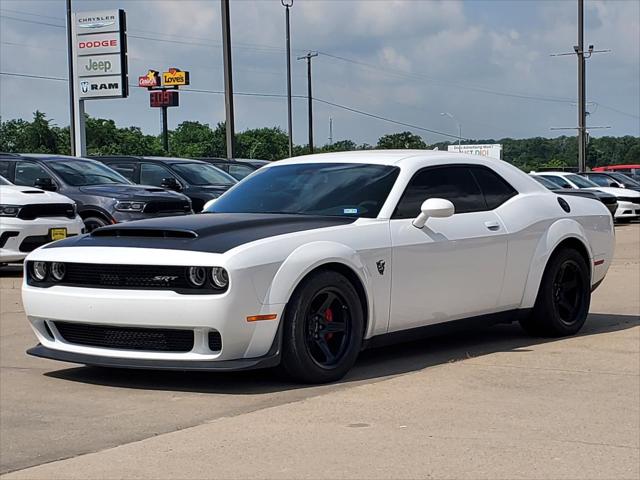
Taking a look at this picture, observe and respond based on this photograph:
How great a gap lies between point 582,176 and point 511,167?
944 inches

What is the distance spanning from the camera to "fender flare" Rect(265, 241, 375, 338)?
20.6 feet

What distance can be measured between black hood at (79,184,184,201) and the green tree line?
4326 centimetres

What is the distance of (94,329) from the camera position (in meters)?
6.60

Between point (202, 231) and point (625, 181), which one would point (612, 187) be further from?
point (202, 231)

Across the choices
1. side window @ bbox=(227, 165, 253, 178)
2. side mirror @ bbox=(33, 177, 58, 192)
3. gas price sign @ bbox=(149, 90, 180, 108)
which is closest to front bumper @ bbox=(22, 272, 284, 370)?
side mirror @ bbox=(33, 177, 58, 192)

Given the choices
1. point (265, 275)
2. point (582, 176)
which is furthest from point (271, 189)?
point (582, 176)

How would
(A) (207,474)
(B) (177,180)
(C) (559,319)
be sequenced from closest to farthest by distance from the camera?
(A) (207,474) → (C) (559,319) → (B) (177,180)

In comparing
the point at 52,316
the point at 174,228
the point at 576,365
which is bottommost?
the point at 576,365

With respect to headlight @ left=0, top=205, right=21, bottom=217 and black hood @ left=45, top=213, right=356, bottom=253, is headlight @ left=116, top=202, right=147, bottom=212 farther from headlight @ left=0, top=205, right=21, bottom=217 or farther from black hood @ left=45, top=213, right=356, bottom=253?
black hood @ left=45, top=213, right=356, bottom=253

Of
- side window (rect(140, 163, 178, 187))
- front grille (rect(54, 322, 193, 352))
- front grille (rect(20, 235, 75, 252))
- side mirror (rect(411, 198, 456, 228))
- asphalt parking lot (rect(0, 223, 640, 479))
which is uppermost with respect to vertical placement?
side window (rect(140, 163, 178, 187))

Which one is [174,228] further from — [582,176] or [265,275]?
[582,176]

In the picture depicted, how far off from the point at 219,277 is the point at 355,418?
1185 millimetres

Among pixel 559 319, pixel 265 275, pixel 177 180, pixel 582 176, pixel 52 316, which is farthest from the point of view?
pixel 582 176

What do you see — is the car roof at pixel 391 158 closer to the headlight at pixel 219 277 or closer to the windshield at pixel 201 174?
the headlight at pixel 219 277
